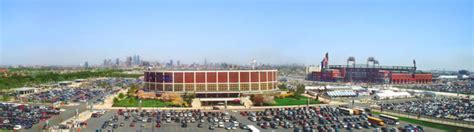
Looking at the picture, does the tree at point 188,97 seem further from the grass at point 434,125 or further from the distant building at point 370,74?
the distant building at point 370,74

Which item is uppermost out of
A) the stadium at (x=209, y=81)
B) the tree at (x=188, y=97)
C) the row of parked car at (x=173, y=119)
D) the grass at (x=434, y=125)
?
the stadium at (x=209, y=81)

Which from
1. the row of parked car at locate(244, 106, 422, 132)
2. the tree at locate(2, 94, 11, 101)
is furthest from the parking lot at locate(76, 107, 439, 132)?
the tree at locate(2, 94, 11, 101)

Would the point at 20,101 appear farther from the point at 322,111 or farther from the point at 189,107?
the point at 322,111

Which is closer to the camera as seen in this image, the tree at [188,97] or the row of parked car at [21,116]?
the row of parked car at [21,116]

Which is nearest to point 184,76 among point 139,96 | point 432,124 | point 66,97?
point 139,96

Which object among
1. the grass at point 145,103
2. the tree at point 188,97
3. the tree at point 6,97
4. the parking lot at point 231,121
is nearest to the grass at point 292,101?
the parking lot at point 231,121
